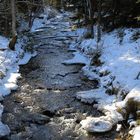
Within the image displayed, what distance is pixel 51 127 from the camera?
43.5ft

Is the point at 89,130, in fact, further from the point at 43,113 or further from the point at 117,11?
the point at 117,11

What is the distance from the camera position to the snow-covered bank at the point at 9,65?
1720 cm

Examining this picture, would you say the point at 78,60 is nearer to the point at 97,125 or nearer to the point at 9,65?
the point at 9,65

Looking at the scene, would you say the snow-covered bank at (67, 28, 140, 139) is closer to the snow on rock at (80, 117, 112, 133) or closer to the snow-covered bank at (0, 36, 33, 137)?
the snow on rock at (80, 117, 112, 133)

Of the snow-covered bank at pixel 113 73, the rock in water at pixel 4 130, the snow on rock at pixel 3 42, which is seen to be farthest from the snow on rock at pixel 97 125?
the snow on rock at pixel 3 42

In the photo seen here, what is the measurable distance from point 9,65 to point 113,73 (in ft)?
23.5

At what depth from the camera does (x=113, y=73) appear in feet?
59.8

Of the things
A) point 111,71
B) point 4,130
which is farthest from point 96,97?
point 4,130

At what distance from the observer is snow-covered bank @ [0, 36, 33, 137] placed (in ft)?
56.4

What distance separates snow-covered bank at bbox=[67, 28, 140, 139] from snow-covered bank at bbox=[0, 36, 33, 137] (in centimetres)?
353

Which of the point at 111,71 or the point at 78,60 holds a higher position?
the point at 111,71

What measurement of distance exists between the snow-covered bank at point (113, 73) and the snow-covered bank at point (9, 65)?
3.53 m

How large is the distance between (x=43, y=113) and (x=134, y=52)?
7.82m

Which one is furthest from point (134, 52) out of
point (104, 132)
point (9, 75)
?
point (104, 132)
